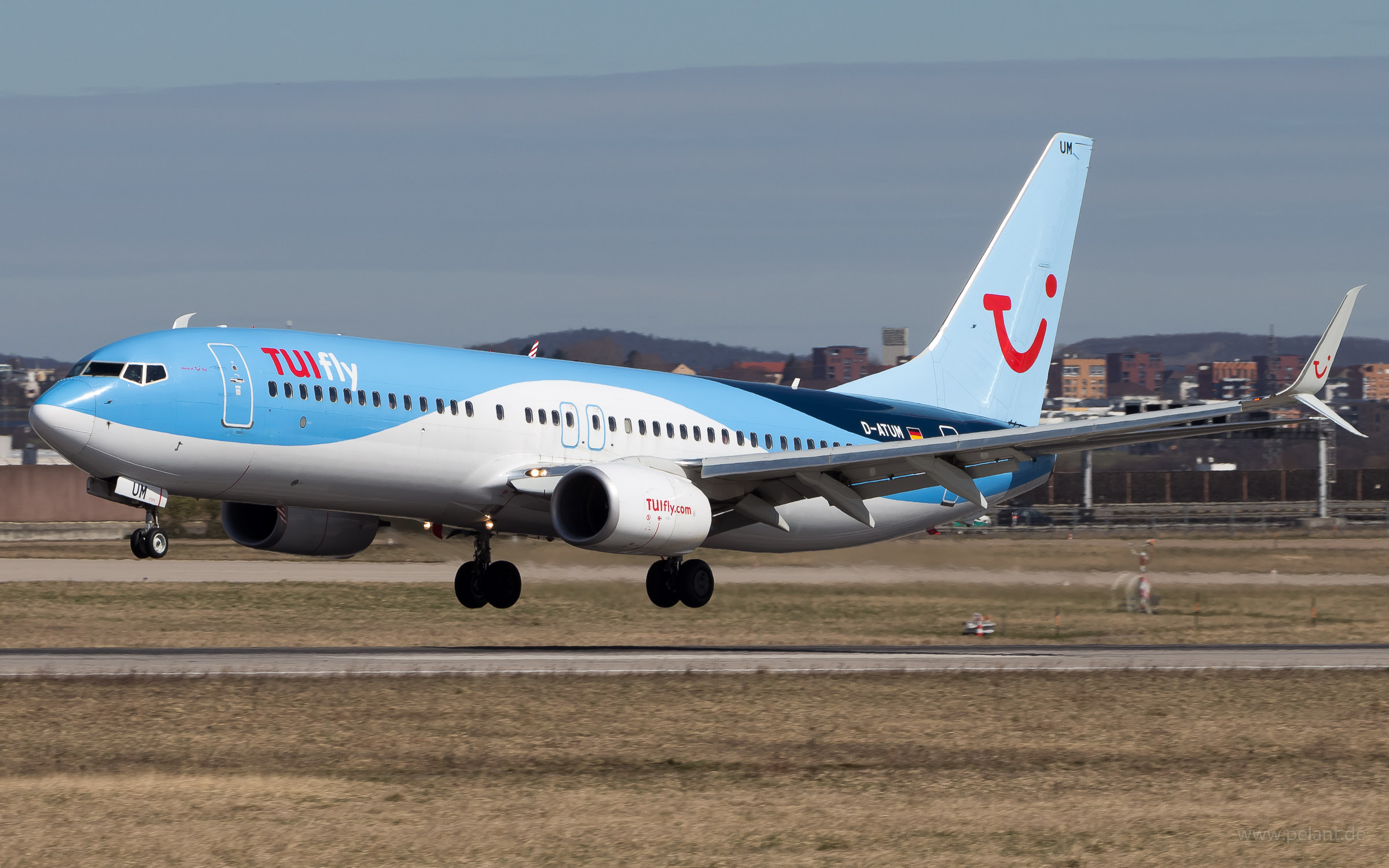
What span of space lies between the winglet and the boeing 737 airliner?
7 cm

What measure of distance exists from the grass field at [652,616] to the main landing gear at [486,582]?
1.23 m

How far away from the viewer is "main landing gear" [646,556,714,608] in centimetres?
3416

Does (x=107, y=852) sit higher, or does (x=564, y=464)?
(x=564, y=464)

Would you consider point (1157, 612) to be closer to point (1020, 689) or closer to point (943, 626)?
point (943, 626)

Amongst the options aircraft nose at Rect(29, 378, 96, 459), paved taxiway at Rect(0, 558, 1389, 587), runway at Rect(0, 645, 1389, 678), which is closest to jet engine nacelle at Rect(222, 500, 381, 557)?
runway at Rect(0, 645, 1389, 678)

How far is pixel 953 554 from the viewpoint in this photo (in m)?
41.8

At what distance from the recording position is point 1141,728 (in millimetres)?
23062

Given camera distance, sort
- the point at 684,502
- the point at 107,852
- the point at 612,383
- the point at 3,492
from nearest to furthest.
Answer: the point at 107,852, the point at 684,502, the point at 612,383, the point at 3,492

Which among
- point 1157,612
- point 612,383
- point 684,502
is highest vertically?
point 612,383

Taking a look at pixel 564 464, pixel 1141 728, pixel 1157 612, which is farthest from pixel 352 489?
pixel 1157 612

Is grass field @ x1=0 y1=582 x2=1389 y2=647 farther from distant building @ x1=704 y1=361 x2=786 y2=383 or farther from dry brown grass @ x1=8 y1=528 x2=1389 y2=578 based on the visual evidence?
distant building @ x1=704 y1=361 x2=786 y2=383

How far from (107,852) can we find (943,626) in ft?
100

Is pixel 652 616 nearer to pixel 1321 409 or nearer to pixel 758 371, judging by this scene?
pixel 1321 409

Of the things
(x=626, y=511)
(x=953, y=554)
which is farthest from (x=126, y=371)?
(x=953, y=554)
